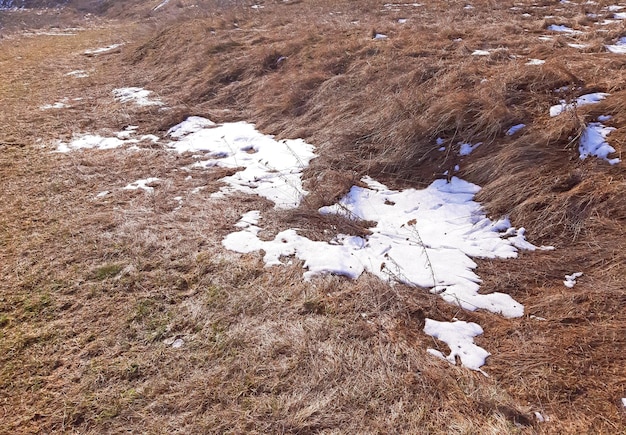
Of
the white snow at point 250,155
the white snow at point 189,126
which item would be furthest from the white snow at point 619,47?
the white snow at point 189,126

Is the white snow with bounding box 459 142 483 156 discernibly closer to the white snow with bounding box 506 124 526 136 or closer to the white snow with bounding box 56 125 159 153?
the white snow with bounding box 506 124 526 136

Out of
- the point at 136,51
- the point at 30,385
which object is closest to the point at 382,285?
the point at 30,385

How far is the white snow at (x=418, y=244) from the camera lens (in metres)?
3.60

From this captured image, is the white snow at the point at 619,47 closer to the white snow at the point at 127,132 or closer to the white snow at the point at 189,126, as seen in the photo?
the white snow at the point at 189,126

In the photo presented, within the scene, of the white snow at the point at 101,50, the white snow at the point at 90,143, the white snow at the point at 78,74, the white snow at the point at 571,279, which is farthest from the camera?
the white snow at the point at 101,50

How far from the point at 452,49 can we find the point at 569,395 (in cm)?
677

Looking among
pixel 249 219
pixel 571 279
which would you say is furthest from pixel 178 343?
pixel 571 279

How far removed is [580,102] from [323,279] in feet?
13.4

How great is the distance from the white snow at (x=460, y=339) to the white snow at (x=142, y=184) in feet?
13.5

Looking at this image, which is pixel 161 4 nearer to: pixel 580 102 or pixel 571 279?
pixel 580 102

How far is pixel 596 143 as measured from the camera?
4.35 meters

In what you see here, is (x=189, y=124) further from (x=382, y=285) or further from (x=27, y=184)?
(x=382, y=285)

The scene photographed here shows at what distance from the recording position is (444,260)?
12.5 feet

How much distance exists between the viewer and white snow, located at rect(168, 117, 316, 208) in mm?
5270
